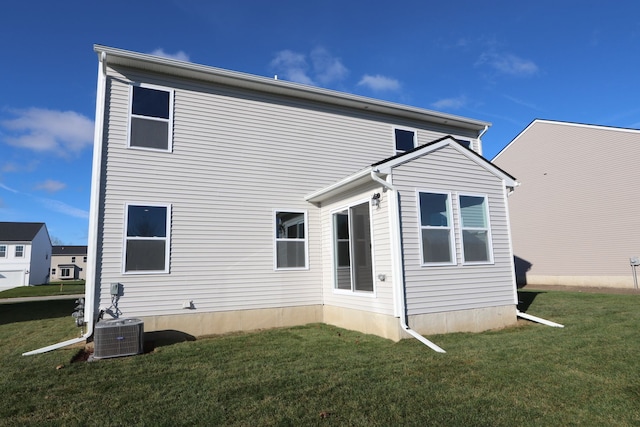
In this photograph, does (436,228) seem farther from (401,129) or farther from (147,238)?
(147,238)

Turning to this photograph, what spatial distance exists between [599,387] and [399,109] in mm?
7900

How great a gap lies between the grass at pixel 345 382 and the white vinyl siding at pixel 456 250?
83cm

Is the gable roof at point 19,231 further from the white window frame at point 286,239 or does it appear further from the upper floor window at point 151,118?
the white window frame at point 286,239

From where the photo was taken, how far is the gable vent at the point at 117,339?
6082 millimetres

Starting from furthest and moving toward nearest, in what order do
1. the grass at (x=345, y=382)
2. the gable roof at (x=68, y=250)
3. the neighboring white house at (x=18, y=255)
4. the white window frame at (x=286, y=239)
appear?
the gable roof at (x=68, y=250), the neighboring white house at (x=18, y=255), the white window frame at (x=286, y=239), the grass at (x=345, y=382)

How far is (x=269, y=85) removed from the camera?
9.06 meters

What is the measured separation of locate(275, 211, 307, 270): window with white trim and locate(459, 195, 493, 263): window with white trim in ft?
11.8

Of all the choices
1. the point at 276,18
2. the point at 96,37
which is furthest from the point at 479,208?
the point at 96,37

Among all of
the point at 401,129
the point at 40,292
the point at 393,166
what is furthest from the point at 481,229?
the point at 40,292

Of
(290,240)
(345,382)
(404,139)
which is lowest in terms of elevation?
(345,382)

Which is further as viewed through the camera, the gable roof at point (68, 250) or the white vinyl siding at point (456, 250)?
the gable roof at point (68, 250)

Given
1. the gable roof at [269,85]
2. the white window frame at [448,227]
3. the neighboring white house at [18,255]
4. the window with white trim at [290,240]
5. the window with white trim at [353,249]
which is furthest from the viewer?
the neighboring white house at [18,255]

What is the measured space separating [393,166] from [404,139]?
4045 millimetres

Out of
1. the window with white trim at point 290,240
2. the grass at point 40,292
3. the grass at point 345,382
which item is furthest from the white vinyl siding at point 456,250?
the grass at point 40,292
